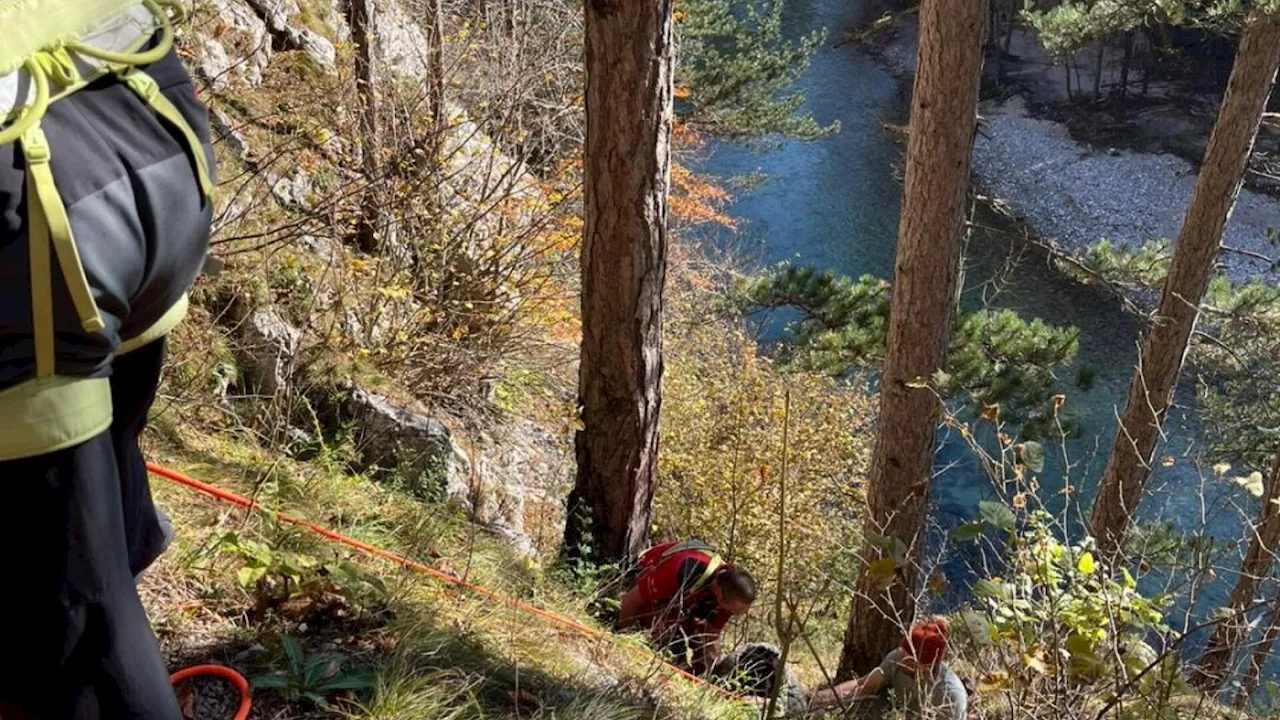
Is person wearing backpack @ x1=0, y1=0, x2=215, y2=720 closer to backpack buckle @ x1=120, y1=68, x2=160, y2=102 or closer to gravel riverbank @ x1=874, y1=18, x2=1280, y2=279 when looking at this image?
backpack buckle @ x1=120, y1=68, x2=160, y2=102

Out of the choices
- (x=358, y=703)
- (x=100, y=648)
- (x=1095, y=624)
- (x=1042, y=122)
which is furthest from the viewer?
(x=1042, y=122)

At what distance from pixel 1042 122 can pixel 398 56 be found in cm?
2450

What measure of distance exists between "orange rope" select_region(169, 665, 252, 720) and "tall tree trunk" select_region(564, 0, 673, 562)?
239 cm

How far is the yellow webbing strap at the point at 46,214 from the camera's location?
1025 mm

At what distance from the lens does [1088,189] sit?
81.5ft

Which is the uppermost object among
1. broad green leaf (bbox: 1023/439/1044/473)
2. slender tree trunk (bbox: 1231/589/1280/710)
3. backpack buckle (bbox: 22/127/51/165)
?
backpack buckle (bbox: 22/127/51/165)

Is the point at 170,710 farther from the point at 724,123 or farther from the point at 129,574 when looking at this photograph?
the point at 724,123

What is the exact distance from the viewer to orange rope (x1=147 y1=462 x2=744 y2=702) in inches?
119

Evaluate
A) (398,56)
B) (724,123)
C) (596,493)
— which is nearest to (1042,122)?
(724,123)

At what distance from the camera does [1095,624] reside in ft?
10.2

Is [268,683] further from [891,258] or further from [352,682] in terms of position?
[891,258]

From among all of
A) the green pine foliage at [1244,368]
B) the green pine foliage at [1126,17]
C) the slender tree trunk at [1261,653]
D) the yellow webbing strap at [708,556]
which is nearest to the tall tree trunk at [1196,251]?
the green pine foliage at [1126,17]

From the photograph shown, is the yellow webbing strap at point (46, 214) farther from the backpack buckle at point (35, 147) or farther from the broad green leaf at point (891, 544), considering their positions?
the broad green leaf at point (891, 544)

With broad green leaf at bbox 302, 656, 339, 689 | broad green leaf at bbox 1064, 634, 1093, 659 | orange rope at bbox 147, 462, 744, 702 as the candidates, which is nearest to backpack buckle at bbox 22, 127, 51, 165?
broad green leaf at bbox 302, 656, 339, 689
